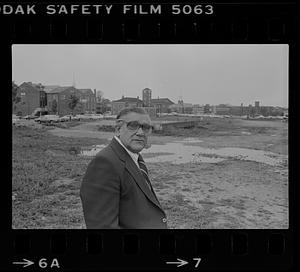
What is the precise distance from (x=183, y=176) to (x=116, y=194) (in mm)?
638

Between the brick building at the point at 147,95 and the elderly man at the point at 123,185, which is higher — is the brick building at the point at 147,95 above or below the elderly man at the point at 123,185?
above

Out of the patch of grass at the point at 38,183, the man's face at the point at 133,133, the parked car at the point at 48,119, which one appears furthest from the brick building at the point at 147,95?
the parked car at the point at 48,119

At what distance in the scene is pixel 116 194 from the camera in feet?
9.11

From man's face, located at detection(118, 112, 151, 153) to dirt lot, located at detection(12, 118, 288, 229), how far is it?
12cm

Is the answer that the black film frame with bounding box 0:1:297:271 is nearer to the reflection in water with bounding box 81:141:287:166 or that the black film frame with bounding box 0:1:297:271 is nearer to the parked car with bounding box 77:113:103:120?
the reflection in water with bounding box 81:141:287:166

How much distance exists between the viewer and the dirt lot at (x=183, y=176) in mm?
2967

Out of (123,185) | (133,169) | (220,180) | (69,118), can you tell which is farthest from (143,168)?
(69,118)

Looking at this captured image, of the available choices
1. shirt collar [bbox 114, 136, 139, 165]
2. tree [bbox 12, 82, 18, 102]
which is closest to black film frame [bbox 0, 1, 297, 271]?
tree [bbox 12, 82, 18, 102]

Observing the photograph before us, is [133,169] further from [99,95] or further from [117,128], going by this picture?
[99,95]

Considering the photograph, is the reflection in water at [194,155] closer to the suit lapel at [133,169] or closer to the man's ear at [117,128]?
the suit lapel at [133,169]

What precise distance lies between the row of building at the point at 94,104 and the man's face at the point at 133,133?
91 mm

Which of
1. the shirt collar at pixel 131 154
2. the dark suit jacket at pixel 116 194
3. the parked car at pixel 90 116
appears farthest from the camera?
the parked car at pixel 90 116
